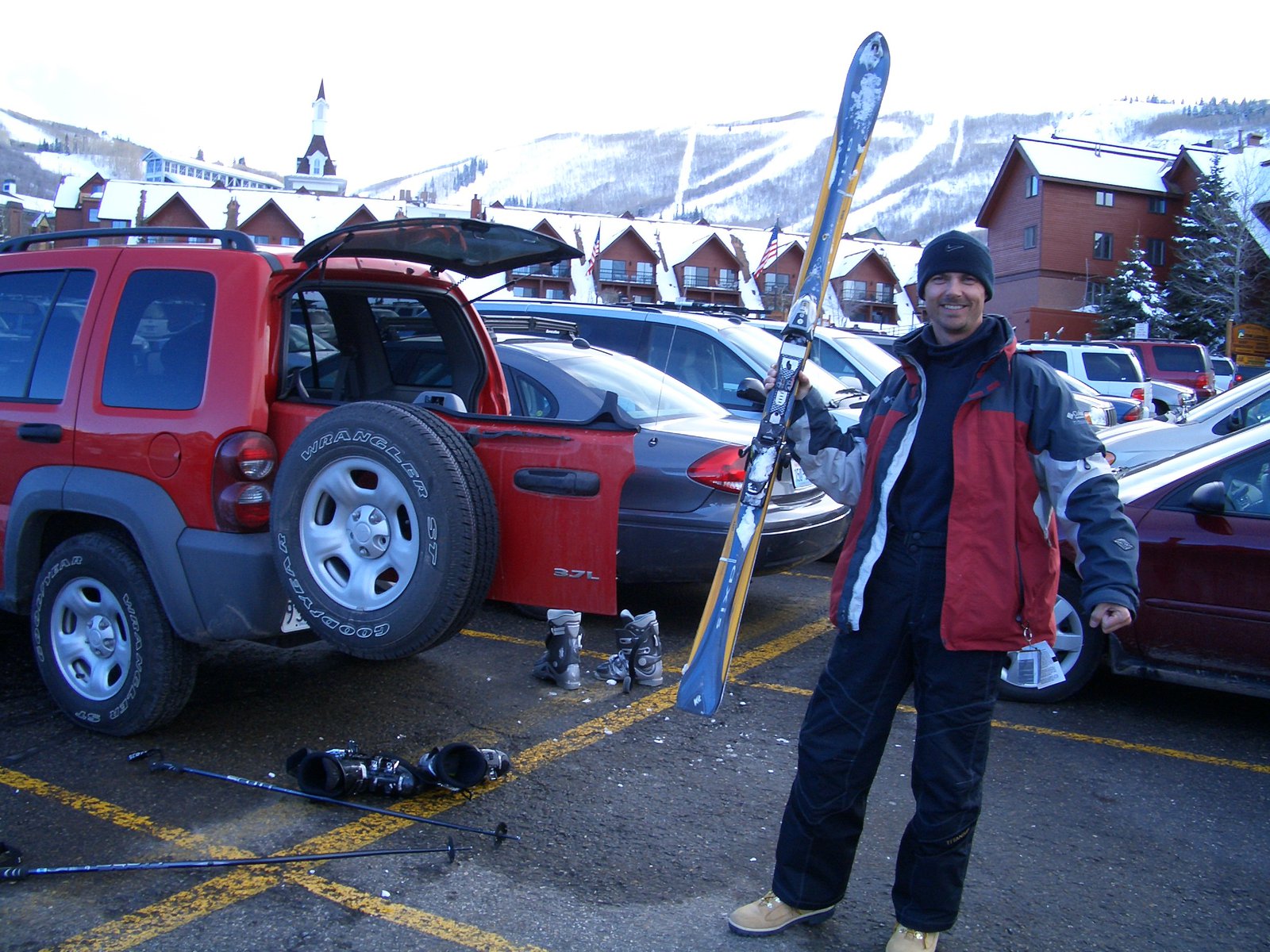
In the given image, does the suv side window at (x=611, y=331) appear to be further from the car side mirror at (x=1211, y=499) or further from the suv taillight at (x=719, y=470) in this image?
the car side mirror at (x=1211, y=499)

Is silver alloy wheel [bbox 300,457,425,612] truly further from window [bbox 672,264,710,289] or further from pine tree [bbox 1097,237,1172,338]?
window [bbox 672,264,710,289]

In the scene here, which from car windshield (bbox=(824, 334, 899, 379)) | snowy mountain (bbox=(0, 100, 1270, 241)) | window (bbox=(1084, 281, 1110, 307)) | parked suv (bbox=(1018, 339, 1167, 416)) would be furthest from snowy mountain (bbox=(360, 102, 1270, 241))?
car windshield (bbox=(824, 334, 899, 379))

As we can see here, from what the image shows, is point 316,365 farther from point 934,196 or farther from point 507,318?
point 934,196

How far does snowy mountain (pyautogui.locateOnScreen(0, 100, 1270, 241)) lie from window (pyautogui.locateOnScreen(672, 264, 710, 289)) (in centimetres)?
7180

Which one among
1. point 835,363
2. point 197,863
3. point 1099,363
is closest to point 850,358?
point 835,363

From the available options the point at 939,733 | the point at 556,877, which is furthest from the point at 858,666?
the point at 556,877

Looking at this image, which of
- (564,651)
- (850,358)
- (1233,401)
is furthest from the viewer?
(850,358)

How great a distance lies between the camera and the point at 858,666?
304 cm

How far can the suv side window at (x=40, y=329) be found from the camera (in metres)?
4.50

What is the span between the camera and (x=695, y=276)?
61.8 meters

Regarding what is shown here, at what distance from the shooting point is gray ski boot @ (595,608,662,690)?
5273mm

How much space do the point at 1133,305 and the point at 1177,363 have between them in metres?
23.5

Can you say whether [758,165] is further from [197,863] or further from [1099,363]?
[197,863]

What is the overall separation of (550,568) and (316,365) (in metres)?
2.03
